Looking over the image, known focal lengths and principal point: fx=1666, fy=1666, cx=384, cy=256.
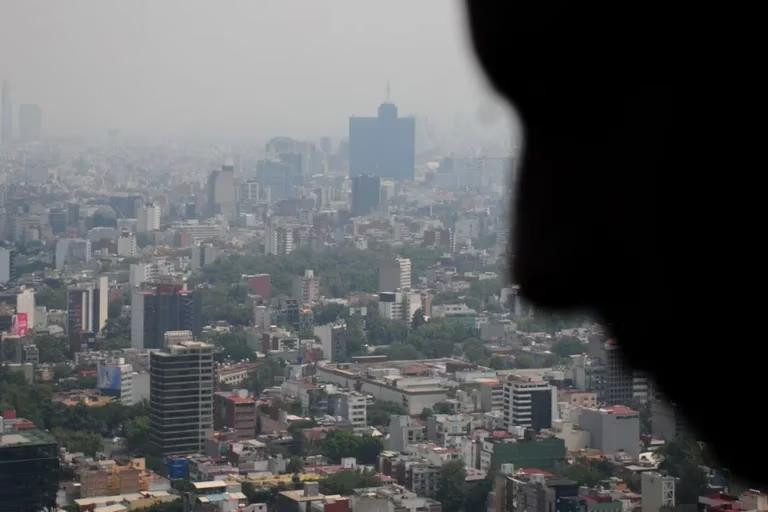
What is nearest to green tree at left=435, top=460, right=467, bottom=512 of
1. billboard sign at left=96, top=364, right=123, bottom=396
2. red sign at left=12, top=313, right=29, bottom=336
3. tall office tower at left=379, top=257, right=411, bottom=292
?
billboard sign at left=96, top=364, right=123, bottom=396

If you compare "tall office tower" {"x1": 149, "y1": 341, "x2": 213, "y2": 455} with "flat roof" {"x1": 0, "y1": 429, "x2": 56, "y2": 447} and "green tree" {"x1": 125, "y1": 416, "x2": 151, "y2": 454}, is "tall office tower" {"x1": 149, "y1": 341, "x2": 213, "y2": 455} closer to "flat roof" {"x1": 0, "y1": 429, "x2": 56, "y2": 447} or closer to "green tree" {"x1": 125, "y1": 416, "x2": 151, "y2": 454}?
"green tree" {"x1": 125, "y1": 416, "x2": 151, "y2": 454}

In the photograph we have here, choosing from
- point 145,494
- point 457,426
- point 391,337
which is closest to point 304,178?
point 391,337

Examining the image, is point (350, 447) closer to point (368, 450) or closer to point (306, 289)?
point (368, 450)

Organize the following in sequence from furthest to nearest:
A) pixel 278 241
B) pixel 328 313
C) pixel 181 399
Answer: pixel 278 241 → pixel 328 313 → pixel 181 399

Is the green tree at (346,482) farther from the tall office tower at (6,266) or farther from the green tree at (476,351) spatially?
the tall office tower at (6,266)

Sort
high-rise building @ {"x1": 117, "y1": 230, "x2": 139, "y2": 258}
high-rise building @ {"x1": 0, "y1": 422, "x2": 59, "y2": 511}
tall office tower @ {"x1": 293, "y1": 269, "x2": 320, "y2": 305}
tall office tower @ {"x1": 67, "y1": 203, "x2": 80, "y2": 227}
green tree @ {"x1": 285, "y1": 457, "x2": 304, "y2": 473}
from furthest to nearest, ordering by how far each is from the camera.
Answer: tall office tower @ {"x1": 67, "y1": 203, "x2": 80, "y2": 227} < high-rise building @ {"x1": 117, "y1": 230, "x2": 139, "y2": 258} < tall office tower @ {"x1": 293, "y1": 269, "x2": 320, "y2": 305} < green tree @ {"x1": 285, "y1": 457, "x2": 304, "y2": 473} < high-rise building @ {"x1": 0, "y1": 422, "x2": 59, "y2": 511}

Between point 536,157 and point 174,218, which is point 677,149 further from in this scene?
point 174,218

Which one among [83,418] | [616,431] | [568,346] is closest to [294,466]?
[616,431]

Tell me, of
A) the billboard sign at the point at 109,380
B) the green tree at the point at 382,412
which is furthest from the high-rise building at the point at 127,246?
the green tree at the point at 382,412
